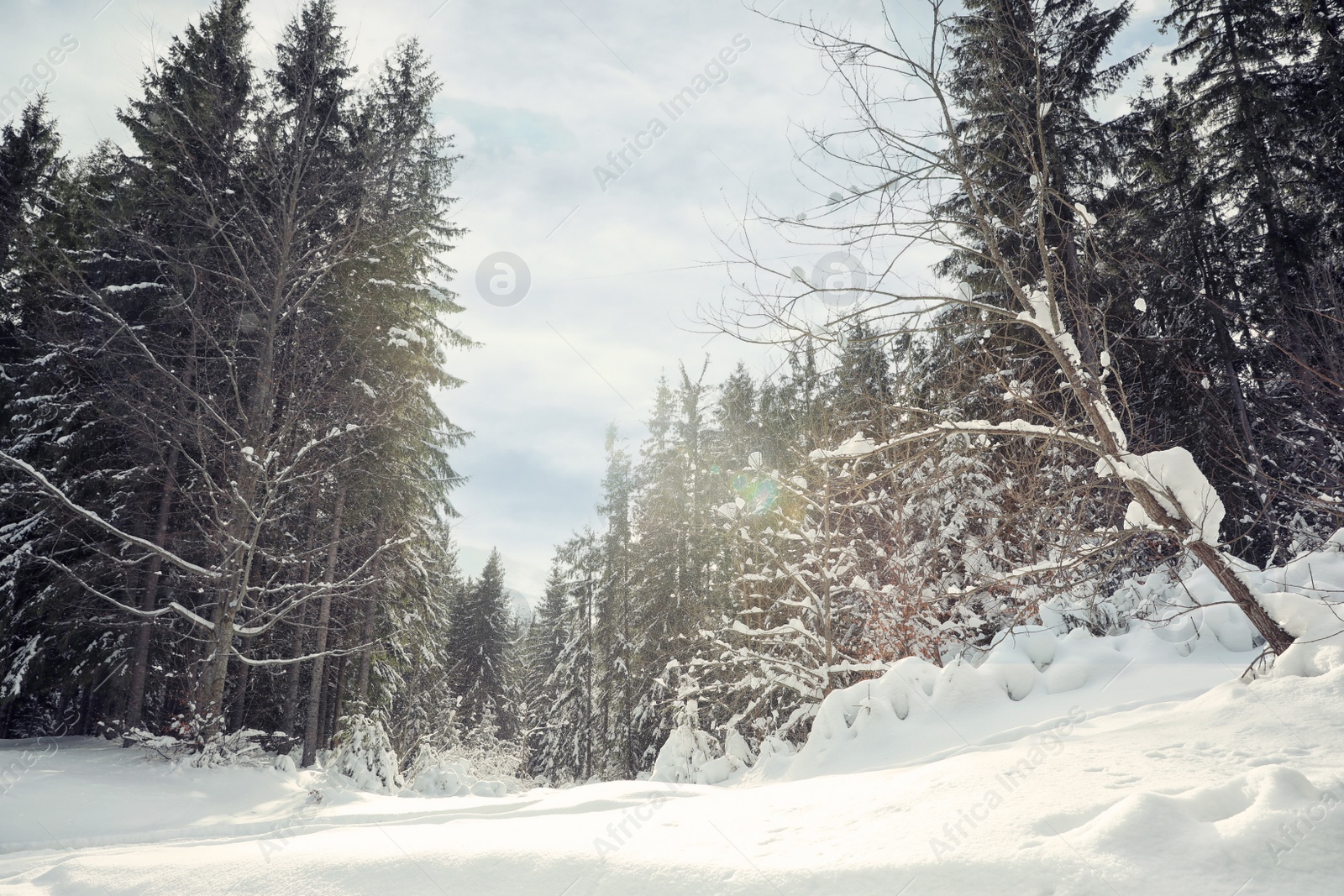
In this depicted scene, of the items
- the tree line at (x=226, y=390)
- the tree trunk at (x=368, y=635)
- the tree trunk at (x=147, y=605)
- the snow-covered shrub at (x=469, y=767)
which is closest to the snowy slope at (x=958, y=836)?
the snow-covered shrub at (x=469, y=767)

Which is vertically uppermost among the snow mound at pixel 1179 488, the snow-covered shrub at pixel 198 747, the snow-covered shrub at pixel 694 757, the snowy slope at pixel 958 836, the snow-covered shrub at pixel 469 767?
the snow mound at pixel 1179 488

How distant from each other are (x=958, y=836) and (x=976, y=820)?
0.20 meters

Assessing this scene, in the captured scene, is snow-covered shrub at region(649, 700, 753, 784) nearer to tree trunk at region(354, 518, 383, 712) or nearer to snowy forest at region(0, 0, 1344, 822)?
snowy forest at region(0, 0, 1344, 822)

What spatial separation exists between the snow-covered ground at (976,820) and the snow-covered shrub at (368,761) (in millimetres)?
4737

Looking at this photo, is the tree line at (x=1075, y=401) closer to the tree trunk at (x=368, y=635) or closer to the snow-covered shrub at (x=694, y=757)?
the snow-covered shrub at (x=694, y=757)

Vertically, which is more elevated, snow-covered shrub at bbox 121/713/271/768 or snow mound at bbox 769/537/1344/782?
snow mound at bbox 769/537/1344/782

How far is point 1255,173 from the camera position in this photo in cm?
1336

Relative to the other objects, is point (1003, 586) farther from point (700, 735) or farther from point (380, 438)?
point (380, 438)

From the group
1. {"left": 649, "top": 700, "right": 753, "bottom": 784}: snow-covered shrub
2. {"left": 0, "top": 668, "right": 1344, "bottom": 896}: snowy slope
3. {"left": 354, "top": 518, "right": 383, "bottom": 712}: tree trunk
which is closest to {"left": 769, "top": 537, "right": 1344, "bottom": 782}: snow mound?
{"left": 0, "top": 668, "right": 1344, "bottom": 896}: snowy slope

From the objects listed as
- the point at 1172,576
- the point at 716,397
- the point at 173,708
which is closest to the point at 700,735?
the point at 1172,576

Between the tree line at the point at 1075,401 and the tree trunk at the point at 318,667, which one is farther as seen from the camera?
the tree trunk at the point at 318,667

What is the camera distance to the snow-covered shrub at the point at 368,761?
983 cm

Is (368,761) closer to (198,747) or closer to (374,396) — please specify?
(198,747)

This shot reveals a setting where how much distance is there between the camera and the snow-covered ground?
195cm
